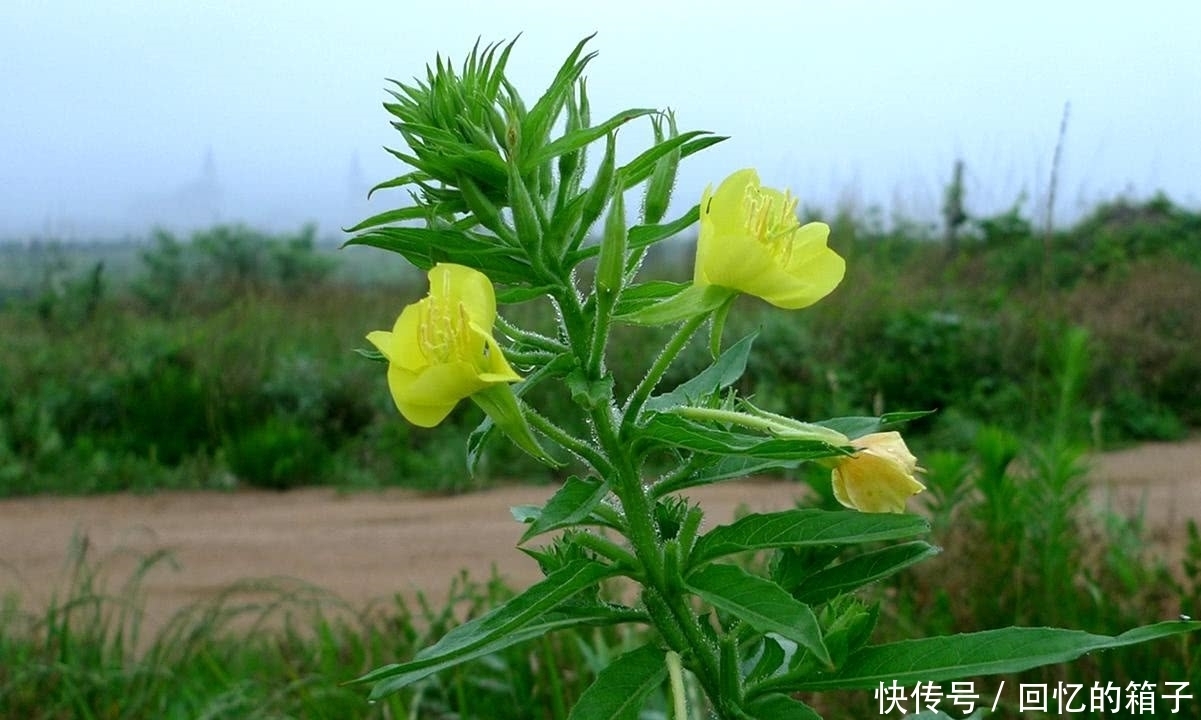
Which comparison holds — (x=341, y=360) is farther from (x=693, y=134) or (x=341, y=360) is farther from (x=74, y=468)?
(x=693, y=134)

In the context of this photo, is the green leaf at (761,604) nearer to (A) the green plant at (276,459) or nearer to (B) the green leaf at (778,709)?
(B) the green leaf at (778,709)

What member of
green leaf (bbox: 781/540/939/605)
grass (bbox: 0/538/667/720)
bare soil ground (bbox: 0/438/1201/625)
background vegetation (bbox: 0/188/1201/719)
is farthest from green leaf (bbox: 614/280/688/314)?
bare soil ground (bbox: 0/438/1201/625)

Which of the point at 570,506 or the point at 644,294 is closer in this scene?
the point at 570,506

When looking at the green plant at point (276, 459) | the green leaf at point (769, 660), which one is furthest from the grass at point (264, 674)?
the green plant at point (276, 459)

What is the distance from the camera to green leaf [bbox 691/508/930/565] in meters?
0.75

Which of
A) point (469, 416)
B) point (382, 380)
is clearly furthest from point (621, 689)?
point (382, 380)

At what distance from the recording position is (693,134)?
2.59 feet

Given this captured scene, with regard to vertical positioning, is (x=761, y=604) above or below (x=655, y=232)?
below

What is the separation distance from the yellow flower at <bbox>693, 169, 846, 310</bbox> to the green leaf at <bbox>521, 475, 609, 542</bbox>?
18 cm

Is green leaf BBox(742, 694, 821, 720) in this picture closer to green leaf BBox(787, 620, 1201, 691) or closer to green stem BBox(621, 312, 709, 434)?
green leaf BBox(787, 620, 1201, 691)

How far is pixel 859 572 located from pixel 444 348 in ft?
1.17

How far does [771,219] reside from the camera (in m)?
0.84

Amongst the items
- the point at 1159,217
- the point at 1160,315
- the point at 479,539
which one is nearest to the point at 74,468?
the point at 479,539

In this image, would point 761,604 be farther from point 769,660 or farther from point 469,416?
point 469,416
